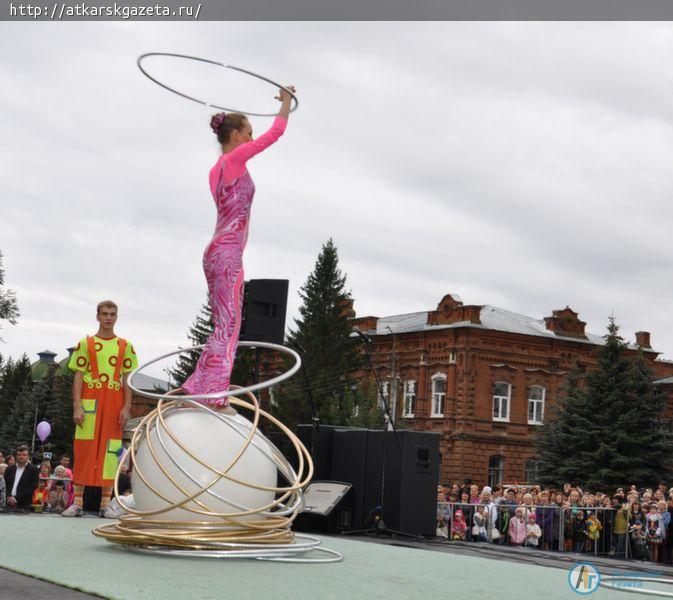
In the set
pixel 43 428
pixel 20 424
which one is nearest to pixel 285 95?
pixel 43 428

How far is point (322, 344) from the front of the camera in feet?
208

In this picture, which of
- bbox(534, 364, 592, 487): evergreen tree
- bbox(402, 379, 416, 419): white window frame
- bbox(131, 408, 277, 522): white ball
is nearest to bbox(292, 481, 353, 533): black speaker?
bbox(131, 408, 277, 522): white ball

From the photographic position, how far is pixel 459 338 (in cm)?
6159

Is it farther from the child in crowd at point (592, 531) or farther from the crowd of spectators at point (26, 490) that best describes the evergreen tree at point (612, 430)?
the crowd of spectators at point (26, 490)

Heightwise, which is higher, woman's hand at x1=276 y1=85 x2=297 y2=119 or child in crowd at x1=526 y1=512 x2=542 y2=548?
woman's hand at x1=276 y1=85 x2=297 y2=119

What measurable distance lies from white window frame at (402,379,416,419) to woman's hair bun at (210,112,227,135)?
55636mm

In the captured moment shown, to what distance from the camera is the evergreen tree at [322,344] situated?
59906 millimetres

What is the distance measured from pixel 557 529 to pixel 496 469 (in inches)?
1645

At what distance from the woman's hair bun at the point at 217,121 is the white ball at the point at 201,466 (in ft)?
7.98

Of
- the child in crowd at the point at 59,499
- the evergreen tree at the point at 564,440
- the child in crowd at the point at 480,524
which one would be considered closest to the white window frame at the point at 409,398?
the evergreen tree at the point at 564,440

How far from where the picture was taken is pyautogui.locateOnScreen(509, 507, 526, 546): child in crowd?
64.6ft

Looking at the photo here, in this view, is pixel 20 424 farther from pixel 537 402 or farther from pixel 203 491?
pixel 203 491

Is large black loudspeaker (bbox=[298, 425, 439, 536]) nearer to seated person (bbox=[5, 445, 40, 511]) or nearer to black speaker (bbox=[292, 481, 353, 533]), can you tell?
black speaker (bbox=[292, 481, 353, 533])

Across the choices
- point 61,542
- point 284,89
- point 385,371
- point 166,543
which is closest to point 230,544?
point 166,543
